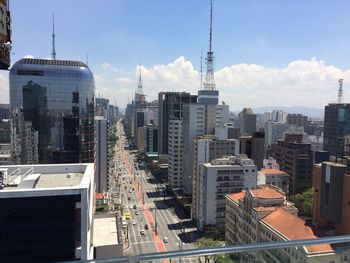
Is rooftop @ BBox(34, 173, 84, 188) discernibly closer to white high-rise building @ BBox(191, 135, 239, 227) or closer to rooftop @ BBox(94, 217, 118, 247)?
rooftop @ BBox(94, 217, 118, 247)

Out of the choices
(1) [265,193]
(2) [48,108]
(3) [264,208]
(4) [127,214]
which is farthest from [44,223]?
(4) [127,214]

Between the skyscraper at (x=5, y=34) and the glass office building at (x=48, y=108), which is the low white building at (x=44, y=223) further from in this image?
the glass office building at (x=48, y=108)

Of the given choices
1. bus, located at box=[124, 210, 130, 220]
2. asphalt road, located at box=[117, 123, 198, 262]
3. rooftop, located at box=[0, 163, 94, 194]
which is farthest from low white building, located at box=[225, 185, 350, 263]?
bus, located at box=[124, 210, 130, 220]

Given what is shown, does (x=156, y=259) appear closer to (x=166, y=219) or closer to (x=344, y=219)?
(x=344, y=219)

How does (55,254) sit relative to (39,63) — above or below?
below

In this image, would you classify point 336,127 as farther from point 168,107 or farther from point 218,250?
point 218,250

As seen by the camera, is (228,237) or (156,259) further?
(228,237)


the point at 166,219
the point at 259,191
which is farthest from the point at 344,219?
the point at 166,219
